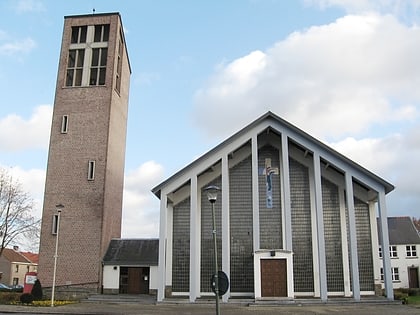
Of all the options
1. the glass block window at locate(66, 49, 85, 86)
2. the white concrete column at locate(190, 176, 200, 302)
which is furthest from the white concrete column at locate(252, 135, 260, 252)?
the glass block window at locate(66, 49, 85, 86)

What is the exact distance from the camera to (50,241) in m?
30.4

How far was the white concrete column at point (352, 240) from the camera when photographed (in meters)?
24.1

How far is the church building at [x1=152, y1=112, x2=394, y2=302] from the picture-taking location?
25.1 meters

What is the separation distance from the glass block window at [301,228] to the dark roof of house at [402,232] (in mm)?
23131

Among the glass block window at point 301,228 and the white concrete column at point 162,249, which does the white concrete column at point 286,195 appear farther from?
the white concrete column at point 162,249

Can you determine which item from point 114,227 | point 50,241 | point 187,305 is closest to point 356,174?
point 187,305

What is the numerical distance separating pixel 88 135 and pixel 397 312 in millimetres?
22566

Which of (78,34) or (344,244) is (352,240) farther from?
(78,34)

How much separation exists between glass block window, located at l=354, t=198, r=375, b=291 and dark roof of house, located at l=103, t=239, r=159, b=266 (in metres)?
13.4

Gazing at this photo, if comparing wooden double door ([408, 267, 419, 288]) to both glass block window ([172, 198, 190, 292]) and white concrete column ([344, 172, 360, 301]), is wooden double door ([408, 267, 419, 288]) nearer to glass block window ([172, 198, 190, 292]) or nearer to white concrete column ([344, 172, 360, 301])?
white concrete column ([344, 172, 360, 301])

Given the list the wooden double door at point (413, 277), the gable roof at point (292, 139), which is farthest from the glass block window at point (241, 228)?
the wooden double door at point (413, 277)

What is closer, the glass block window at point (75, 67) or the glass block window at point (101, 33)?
the glass block window at point (75, 67)

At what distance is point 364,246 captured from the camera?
1062 inches

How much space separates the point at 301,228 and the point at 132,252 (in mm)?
12131
